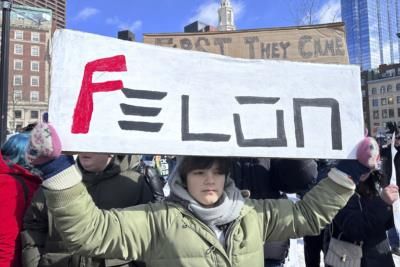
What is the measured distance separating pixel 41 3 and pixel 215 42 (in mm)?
79819

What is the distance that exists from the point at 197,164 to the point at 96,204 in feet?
2.34

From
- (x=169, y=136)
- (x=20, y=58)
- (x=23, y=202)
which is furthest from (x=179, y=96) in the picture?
(x=20, y=58)

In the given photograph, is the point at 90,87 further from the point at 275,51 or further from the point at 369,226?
the point at 369,226

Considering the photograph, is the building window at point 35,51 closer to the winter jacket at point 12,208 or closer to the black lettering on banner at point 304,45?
the winter jacket at point 12,208

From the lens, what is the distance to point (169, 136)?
1750 millimetres

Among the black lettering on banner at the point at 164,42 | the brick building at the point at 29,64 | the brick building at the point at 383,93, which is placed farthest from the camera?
the brick building at the point at 383,93

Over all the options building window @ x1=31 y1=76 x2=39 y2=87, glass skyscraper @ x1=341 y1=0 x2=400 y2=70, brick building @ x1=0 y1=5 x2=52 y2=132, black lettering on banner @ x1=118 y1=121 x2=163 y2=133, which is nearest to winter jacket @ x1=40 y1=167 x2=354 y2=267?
black lettering on banner @ x1=118 y1=121 x2=163 y2=133

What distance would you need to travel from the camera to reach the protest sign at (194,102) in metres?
1.66

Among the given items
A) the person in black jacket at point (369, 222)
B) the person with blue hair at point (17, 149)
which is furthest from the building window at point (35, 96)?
the person in black jacket at point (369, 222)

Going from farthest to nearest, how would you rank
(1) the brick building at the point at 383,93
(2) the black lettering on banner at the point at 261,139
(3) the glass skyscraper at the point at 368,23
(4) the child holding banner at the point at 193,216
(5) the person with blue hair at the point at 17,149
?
1. (1) the brick building at the point at 383,93
2. (3) the glass skyscraper at the point at 368,23
3. (5) the person with blue hair at the point at 17,149
4. (2) the black lettering on banner at the point at 261,139
5. (4) the child holding banner at the point at 193,216

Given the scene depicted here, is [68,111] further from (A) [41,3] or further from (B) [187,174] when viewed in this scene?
(A) [41,3]

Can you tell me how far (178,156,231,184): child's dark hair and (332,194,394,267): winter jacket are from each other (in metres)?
1.39

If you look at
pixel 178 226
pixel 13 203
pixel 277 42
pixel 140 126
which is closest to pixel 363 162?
pixel 277 42

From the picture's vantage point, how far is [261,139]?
6.10ft
